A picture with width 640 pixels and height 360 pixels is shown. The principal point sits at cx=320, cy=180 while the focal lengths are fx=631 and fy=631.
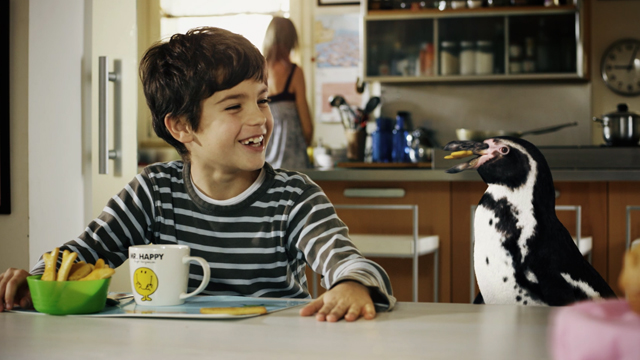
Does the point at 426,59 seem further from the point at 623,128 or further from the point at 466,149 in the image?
Result: the point at 466,149

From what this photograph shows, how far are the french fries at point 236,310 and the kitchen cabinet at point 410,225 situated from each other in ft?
6.45

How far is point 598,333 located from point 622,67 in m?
3.81

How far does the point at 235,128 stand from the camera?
108cm

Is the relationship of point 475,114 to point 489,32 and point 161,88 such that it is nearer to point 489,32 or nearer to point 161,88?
point 489,32

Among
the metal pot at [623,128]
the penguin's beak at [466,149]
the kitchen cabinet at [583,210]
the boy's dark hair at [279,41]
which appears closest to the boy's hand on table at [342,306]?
the penguin's beak at [466,149]

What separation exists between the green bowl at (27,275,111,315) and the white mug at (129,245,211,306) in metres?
0.05

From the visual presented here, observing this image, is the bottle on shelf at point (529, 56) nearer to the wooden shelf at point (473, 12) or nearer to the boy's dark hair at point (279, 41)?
the wooden shelf at point (473, 12)

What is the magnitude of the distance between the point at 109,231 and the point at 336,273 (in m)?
0.44

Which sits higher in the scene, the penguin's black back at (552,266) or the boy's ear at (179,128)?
the boy's ear at (179,128)

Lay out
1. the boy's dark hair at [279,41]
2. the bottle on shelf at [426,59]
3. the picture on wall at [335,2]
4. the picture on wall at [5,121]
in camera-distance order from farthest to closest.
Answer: the picture on wall at [335,2]
the bottle on shelf at [426,59]
the boy's dark hair at [279,41]
the picture on wall at [5,121]

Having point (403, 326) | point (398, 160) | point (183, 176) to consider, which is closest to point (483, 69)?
point (398, 160)

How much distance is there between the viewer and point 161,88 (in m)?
1.16

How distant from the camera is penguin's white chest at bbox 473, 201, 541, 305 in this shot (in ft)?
2.71

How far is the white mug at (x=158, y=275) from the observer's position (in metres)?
0.76
